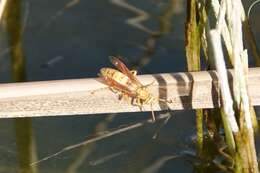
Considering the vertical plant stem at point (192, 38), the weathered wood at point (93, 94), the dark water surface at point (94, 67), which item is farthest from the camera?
the dark water surface at point (94, 67)

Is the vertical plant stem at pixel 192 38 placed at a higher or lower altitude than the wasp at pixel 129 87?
higher

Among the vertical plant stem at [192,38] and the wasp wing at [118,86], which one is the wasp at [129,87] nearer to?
the wasp wing at [118,86]

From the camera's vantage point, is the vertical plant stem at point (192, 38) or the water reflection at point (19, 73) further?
the water reflection at point (19, 73)

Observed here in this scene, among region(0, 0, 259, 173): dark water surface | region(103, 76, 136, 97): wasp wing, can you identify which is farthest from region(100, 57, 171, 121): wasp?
region(0, 0, 259, 173): dark water surface

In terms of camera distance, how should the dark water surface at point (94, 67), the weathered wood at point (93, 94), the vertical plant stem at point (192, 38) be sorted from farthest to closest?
the dark water surface at point (94, 67)
the vertical plant stem at point (192, 38)
the weathered wood at point (93, 94)

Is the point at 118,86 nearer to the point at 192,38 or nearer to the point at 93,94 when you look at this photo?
Answer: the point at 93,94

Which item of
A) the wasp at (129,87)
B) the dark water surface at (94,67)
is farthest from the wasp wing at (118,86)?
the dark water surface at (94,67)

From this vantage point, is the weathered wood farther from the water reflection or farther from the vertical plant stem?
the water reflection
